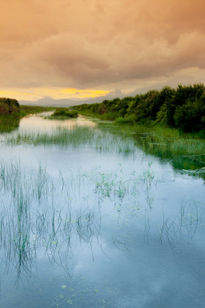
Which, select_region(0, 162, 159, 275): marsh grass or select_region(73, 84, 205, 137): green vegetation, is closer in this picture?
select_region(0, 162, 159, 275): marsh grass

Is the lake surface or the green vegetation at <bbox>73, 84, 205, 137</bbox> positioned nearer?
the lake surface

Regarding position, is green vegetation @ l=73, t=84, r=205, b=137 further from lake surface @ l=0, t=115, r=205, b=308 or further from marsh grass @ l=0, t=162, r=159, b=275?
marsh grass @ l=0, t=162, r=159, b=275

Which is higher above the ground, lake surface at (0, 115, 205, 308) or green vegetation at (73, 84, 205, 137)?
green vegetation at (73, 84, 205, 137)

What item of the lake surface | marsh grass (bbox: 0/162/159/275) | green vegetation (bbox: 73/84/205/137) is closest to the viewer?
the lake surface

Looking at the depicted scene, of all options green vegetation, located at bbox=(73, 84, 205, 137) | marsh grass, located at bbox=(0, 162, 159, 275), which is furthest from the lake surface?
green vegetation, located at bbox=(73, 84, 205, 137)

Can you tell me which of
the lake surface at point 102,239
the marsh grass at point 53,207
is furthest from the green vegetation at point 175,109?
the marsh grass at point 53,207

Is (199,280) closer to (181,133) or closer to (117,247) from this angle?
(117,247)

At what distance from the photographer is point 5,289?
304cm

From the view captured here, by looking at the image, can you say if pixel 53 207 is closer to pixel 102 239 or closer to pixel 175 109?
pixel 102 239

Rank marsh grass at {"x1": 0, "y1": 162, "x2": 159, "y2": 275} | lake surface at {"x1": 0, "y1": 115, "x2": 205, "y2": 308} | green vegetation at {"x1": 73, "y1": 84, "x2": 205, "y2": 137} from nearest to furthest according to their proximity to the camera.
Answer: lake surface at {"x1": 0, "y1": 115, "x2": 205, "y2": 308}, marsh grass at {"x1": 0, "y1": 162, "x2": 159, "y2": 275}, green vegetation at {"x1": 73, "y1": 84, "x2": 205, "y2": 137}

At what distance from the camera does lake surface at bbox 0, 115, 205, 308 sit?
9.93ft

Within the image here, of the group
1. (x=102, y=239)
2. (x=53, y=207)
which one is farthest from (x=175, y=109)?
(x=102, y=239)

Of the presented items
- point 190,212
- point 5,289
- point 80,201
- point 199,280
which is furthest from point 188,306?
point 80,201

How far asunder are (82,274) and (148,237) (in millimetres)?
1377
